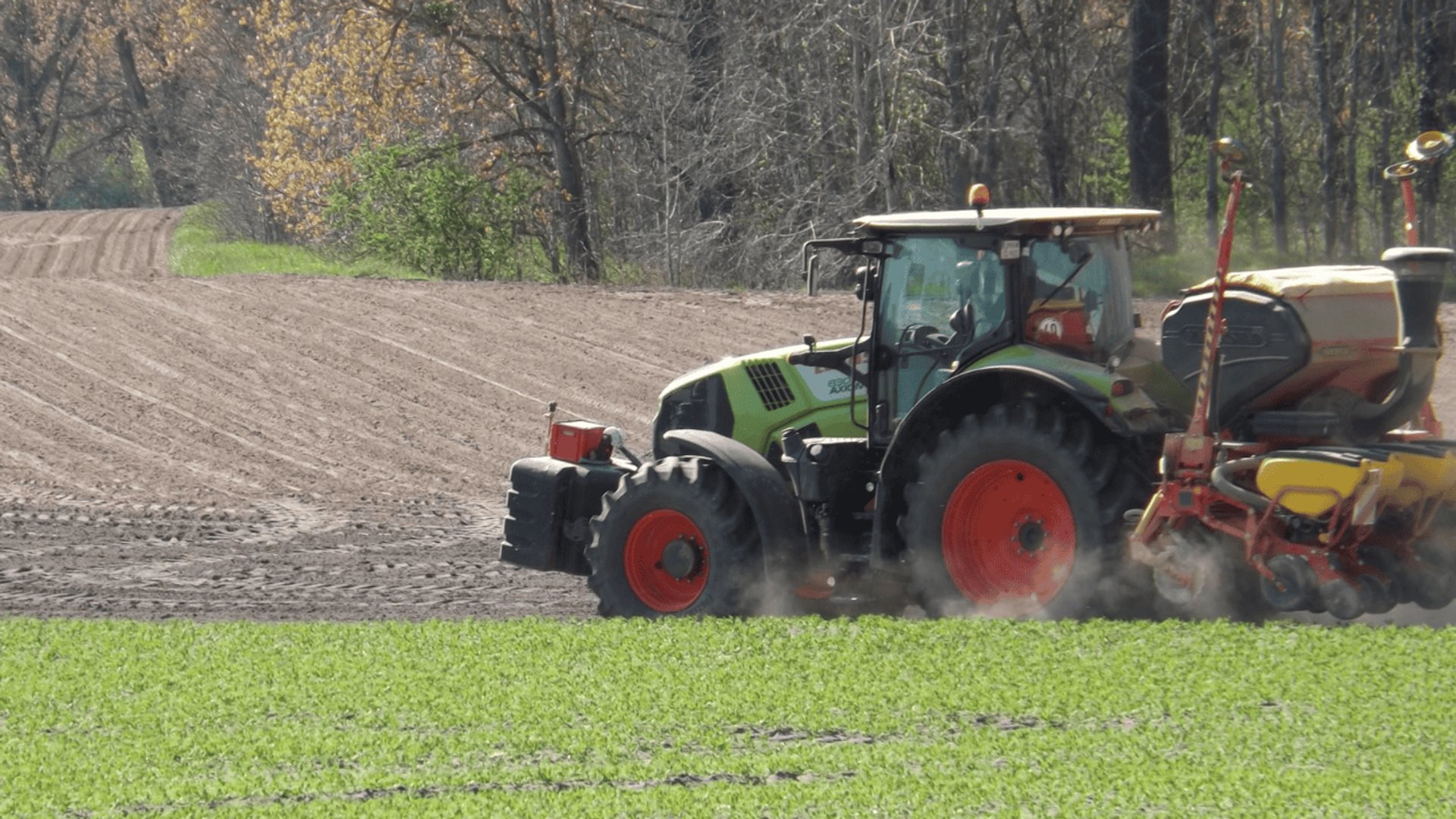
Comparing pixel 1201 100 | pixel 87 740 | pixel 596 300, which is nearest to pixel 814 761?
pixel 87 740

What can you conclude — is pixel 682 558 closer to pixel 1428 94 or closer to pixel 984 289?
pixel 984 289

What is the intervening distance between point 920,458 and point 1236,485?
1519 millimetres

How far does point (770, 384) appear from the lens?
9.93 meters

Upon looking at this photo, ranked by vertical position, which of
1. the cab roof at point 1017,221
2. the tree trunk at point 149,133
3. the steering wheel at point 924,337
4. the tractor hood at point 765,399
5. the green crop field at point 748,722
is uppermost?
the tree trunk at point 149,133

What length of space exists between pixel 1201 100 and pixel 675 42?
8673mm

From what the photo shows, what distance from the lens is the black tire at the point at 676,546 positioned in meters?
9.00

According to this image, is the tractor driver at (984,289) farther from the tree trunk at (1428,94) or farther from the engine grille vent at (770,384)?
the tree trunk at (1428,94)

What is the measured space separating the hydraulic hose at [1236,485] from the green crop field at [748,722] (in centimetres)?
59

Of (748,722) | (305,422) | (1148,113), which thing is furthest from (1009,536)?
(1148,113)

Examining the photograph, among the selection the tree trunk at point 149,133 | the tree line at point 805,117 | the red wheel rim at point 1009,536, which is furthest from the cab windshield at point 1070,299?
the tree trunk at point 149,133

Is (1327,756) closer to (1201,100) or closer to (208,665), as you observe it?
(208,665)


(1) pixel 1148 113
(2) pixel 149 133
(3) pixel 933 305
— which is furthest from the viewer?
(2) pixel 149 133

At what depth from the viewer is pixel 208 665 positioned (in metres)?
8.14

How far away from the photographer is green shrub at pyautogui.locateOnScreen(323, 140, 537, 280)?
28031 mm
